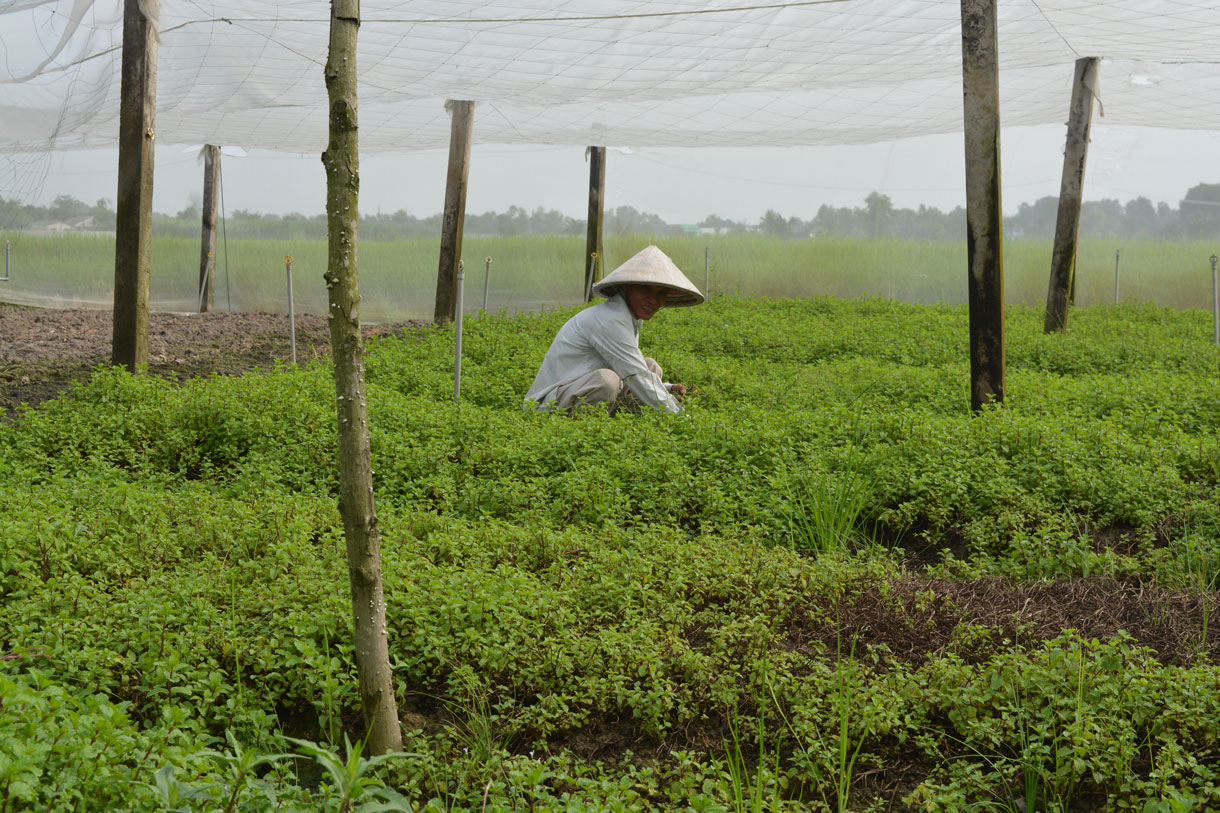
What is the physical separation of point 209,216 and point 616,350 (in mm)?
11422

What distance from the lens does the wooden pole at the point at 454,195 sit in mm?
11469

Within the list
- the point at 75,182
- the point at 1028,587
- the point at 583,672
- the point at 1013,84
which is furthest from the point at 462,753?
the point at 75,182

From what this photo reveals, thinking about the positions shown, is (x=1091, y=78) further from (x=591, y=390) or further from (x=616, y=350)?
(x=591, y=390)

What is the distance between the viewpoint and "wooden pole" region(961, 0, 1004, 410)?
599 cm

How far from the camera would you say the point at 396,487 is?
499cm

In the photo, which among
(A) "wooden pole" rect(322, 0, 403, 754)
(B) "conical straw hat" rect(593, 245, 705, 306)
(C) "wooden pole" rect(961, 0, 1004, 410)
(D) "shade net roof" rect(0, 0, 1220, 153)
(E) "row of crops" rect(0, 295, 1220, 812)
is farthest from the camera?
(D) "shade net roof" rect(0, 0, 1220, 153)

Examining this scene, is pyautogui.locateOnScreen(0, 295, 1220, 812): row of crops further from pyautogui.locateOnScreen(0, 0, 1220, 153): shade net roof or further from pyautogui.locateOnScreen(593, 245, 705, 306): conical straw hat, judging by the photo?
pyautogui.locateOnScreen(0, 0, 1220, 153): shade net roof

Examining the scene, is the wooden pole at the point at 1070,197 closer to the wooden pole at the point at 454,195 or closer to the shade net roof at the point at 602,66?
the shade net roof at the point at 602,66

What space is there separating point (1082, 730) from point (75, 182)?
17.4 metres

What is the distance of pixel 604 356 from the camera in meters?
6.62

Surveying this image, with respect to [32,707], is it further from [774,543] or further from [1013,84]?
[1013,84]

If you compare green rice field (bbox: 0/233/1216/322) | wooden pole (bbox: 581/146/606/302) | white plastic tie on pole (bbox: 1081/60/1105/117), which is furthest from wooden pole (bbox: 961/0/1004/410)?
wooden pole (bbox: 581/146/606/302)

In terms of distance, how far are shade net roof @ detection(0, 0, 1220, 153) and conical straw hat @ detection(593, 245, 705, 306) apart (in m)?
2.57

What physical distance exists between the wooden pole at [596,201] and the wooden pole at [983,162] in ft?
32.7
